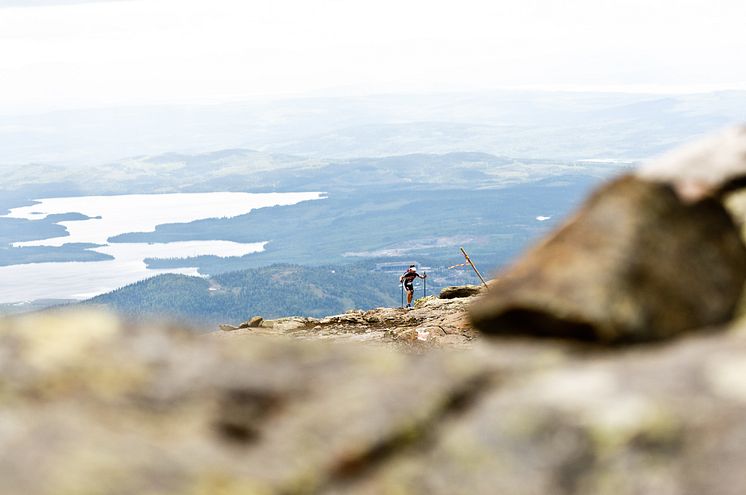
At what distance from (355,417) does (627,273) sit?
10.8 feet

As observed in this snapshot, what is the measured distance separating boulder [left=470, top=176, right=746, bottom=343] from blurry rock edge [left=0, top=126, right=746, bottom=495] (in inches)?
1.1

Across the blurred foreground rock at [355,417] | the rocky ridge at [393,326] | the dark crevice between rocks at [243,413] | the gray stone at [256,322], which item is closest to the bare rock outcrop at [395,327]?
the rocky ridge at [393,326]

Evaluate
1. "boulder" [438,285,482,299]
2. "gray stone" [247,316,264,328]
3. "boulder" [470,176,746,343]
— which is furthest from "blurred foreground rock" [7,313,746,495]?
"boulder" [438,285,482,299]

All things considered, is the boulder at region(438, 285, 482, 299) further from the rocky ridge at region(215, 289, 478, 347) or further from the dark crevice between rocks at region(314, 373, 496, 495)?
the dark crevice between rocks at region(314, 373, 496, 495)

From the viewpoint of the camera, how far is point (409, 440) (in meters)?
7.36

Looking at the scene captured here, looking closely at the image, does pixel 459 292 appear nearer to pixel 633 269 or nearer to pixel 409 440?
pixel 633 269

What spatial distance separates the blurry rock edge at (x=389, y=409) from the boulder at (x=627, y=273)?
29mm

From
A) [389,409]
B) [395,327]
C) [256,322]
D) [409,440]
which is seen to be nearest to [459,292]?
[395,327]

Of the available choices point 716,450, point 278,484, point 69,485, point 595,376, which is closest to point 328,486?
point 278,484

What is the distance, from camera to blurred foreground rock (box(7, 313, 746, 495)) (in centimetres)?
661

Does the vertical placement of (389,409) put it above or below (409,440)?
above

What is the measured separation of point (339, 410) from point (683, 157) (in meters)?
5.51

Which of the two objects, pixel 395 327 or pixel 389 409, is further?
pixel 395 327

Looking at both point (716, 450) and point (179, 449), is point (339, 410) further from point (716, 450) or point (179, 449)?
point (716, 450)
